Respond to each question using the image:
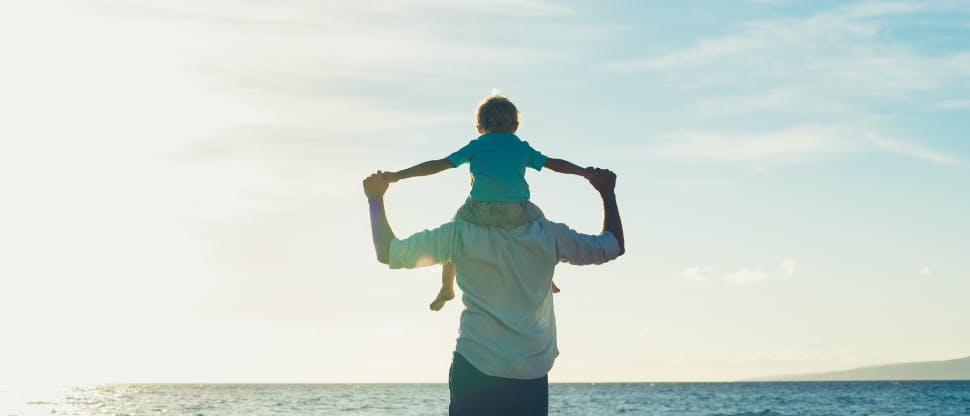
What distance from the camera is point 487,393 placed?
334cm

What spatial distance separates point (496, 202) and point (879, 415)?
76.3 m

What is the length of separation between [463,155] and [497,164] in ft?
0.34

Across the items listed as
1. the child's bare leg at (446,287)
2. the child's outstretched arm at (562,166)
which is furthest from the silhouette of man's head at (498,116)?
the child's bare leg at (446,287)

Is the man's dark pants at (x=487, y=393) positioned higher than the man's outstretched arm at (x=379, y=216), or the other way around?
the man's outstretched arm at (x=379, y=216)

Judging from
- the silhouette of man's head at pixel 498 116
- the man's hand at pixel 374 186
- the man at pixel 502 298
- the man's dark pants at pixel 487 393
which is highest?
the silhouette of man's head at pixel 498 116

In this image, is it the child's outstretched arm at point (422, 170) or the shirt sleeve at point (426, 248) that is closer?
the shirt sleeve at point (426, 248)

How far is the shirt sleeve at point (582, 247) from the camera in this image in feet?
11.0

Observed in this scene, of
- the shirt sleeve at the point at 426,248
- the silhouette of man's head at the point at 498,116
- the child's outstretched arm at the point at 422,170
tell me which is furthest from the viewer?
the silhouette of man's head at the point at 498,116

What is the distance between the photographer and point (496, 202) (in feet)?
10.8

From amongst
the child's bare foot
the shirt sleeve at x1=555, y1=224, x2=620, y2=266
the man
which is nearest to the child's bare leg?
the child's bare foot

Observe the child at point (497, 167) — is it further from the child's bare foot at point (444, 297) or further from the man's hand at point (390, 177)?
the child's bare foot at point (444, 297)

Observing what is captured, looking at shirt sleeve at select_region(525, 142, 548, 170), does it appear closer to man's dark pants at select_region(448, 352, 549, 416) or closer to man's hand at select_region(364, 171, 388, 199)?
man's hand at select_region(364, 171, 388, 199)

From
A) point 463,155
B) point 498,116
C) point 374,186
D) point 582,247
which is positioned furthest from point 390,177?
point 582,247

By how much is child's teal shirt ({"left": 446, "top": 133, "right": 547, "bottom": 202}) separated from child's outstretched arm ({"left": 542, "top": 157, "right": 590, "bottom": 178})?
0.17ft
